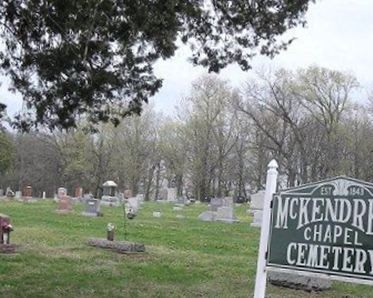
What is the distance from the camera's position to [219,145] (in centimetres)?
7256

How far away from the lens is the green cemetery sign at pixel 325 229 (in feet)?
13.2

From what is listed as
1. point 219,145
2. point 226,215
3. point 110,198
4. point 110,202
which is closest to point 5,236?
point 226,215

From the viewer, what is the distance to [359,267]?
4.00 metres

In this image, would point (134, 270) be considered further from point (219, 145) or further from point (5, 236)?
point (219, 145)

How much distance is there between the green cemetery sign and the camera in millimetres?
4035

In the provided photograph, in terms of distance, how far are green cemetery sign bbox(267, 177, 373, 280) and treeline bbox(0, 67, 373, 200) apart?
54.0m

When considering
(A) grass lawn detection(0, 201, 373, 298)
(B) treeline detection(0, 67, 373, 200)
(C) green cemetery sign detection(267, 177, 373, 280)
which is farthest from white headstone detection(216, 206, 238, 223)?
(B) treeline detection(0, 67, 373, 200)

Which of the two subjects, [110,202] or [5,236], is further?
[110,202]

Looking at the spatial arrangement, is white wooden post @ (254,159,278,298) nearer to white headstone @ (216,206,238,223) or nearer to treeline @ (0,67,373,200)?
white headstone @ (216,206,238,223)

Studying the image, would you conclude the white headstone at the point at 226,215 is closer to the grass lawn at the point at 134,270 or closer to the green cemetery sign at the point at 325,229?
the grass lawn at the point at 134,270

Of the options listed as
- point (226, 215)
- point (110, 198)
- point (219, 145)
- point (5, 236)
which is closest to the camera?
point (5, 236)

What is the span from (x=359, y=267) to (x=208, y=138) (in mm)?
68548

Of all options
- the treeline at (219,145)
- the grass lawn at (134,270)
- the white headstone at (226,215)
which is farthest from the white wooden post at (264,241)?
the treeline at (219,145)

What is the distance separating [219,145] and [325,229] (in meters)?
68.5
